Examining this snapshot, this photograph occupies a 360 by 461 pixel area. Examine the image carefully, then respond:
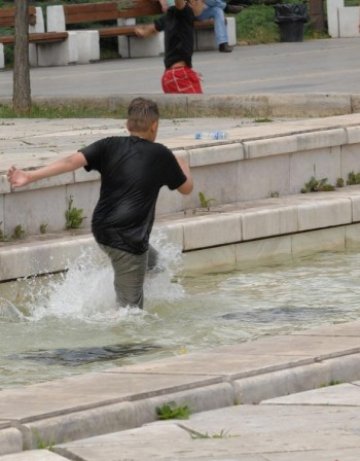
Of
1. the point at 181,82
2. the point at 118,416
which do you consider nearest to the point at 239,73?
the point at 181,82

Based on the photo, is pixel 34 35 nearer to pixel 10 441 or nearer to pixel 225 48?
pixel 225 48

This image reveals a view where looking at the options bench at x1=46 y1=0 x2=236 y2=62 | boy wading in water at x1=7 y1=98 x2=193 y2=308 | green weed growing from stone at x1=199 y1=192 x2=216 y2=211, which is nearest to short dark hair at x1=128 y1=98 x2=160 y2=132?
boy wading in water at x1=7 y1=98 x2=193 y2=308

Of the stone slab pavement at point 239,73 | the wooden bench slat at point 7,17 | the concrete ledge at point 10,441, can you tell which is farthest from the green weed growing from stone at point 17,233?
the wooden bench slat at point 7,17

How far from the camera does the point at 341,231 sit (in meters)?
13.3

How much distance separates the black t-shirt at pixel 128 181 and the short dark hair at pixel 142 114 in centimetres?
11

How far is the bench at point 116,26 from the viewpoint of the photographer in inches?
1105

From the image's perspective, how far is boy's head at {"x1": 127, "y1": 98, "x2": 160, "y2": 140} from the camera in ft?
30.6

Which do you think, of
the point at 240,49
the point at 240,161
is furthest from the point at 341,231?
the point at 240,49

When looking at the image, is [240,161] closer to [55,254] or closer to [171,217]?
[171,217]

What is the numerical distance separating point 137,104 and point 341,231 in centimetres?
435

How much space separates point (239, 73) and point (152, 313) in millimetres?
13358

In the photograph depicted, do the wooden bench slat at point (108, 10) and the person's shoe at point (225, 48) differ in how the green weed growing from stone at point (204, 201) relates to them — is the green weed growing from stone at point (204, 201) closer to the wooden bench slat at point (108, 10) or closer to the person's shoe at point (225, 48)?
the wooden bench slat at point (108, 10)

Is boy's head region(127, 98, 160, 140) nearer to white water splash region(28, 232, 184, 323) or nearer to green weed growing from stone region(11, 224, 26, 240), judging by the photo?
white water splash region(28, 232, 184, 323)

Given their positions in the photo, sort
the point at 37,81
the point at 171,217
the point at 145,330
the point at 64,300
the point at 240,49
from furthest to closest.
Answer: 1. the point at 240,49
2. the point at 37,81
3. the point at 171,217
4. the point at 64,300
5. the point at 145,330
